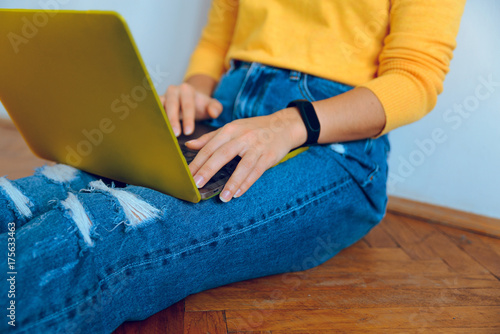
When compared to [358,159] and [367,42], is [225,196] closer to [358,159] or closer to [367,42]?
[358,159]

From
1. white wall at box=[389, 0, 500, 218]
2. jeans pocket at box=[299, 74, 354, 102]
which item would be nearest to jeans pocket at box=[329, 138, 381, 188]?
jeans pocket at box=[299, 74, 354, 102]

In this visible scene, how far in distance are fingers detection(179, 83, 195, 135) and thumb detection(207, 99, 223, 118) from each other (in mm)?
40

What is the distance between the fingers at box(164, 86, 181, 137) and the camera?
673 millimetres

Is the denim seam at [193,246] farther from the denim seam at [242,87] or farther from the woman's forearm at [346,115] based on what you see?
the denim seam at [242,87]

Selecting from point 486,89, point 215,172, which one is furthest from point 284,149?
point 486,89

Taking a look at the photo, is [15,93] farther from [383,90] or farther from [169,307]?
[383,90]

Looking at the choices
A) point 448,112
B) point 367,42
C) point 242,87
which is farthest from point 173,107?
point 448,112

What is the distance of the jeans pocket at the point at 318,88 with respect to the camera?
710 millimetres

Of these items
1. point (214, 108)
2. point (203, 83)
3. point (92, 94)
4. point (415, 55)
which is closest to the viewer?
point (92, 94)

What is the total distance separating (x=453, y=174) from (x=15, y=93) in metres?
1.01

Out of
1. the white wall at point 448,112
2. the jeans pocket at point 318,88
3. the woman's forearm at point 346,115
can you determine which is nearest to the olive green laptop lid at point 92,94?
the woman's forearm at point 346,115

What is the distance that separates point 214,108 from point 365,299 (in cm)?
45

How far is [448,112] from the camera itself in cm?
96

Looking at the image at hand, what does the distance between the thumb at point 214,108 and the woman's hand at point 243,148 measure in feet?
0.60
